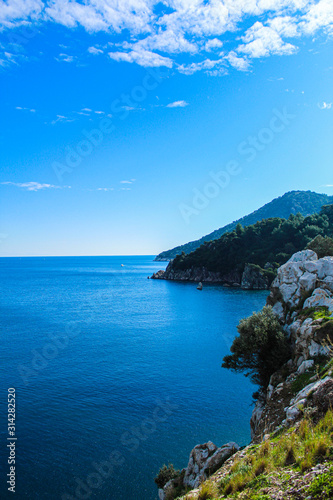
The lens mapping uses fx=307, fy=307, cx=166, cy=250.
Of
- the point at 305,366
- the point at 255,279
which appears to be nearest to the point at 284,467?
the point at 305,366

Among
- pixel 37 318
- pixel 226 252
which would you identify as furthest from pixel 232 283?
pixel 37 318

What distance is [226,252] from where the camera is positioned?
146000 mm

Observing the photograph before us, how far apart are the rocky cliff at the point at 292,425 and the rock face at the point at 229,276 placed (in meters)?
88.9

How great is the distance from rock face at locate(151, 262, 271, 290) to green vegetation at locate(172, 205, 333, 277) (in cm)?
227

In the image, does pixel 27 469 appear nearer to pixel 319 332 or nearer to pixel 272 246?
pixel 319 332

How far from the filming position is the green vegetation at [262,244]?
12425 cm

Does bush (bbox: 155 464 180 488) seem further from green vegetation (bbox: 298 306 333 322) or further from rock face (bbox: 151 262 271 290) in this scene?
rock face (bbox: 151 262 271 290)

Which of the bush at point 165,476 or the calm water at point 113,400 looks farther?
the calm water at point 113,400

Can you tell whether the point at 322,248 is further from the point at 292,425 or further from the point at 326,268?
the point at 292,425

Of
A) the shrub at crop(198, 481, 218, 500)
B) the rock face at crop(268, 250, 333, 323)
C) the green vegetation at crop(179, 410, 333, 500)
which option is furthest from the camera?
the rock face at crop(268, 250, 333, 323)

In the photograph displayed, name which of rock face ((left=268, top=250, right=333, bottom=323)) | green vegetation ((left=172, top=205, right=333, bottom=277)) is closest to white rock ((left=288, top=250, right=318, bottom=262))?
rock face ((left=268, top=250, right=333, bottom=323))

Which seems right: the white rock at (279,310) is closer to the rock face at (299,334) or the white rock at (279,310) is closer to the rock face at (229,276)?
the rock face at (299,334)

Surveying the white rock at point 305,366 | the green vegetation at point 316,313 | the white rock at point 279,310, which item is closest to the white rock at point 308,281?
the green vegetation at point 316,313

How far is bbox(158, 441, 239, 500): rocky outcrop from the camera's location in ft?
50.6
